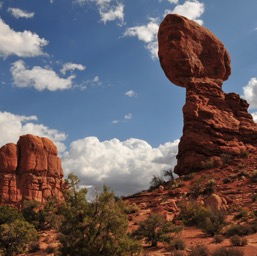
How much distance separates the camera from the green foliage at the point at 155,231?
2067 centimetres

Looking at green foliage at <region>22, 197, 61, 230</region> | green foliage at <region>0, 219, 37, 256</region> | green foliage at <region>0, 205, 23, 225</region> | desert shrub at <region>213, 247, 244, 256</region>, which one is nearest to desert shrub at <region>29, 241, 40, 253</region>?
green foliage at <region>0, 219, 37, 256</region>

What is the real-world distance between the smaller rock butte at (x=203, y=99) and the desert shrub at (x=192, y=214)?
520 inches

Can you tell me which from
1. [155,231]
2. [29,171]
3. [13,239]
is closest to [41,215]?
[29,171]

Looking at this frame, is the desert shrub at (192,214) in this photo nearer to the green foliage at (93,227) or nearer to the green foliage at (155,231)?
the green foliage at (155,231)

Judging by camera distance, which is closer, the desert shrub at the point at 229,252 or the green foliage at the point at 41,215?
A: the desert shrub at the point at 229,252

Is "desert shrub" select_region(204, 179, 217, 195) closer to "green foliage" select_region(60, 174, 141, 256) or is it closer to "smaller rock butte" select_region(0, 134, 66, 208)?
"smaller rock butte" select_region(0, 134, 66, 208)

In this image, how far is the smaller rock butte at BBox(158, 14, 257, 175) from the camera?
1628 inches

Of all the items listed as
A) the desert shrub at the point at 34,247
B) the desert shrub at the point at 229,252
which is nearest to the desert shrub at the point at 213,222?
the desert shrub at the point at 229,252

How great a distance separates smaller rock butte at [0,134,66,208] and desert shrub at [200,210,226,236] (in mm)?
18066

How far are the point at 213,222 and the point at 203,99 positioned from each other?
23836 millimetres

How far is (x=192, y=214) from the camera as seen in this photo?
84.0 ft

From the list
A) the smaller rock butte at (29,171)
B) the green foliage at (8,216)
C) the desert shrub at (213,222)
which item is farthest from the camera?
the smaller rock butte at (29,171)

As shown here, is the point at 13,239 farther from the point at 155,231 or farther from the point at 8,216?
the point at 155,231

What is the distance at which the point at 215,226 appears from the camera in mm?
21547
